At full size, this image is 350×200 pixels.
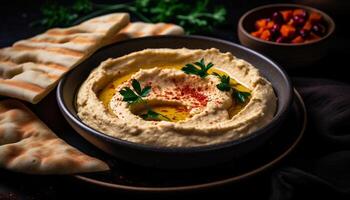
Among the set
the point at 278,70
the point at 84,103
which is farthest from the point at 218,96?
the point at 84,103

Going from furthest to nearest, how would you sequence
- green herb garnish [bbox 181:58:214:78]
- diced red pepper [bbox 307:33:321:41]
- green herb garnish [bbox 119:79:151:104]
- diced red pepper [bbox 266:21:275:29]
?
1. diced red pepper [bbox 266:21:275:29]
2. diced red pepper [bbox 307:33:321:41]
3. green herb garnish [bbox 181:58:214:78]
4. green herb garnish [bbox 119:79:151:104]

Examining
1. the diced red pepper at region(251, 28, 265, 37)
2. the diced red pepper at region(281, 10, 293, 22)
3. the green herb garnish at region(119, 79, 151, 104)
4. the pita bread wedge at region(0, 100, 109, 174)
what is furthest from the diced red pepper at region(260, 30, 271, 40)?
the pita bread wedge at region(0, 100, 109, 174)

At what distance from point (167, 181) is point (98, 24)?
1.90m

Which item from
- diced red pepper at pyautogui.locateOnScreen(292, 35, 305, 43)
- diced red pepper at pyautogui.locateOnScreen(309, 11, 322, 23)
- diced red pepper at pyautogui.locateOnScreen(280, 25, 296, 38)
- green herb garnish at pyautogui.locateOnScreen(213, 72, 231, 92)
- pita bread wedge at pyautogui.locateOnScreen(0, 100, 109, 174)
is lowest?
diced red pepper at pyautogui.locateOnScreen(292, 35, 305, 43)

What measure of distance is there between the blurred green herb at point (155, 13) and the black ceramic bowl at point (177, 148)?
1.00 metres

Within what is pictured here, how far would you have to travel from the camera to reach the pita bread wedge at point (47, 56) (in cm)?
361

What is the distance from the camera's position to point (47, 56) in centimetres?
399

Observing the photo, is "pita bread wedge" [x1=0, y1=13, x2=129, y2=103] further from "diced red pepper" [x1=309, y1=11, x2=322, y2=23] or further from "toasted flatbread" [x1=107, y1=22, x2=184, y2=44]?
"diced red pepper" [x1=309, y1=11, x2=322, y2=23]

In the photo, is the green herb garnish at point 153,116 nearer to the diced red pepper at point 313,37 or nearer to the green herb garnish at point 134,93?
the green herb garnish at point 134,93

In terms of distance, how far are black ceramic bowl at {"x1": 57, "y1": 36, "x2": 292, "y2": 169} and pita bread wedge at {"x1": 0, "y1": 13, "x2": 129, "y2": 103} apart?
0.10m

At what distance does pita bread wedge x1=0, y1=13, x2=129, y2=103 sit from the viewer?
3607 millimetres

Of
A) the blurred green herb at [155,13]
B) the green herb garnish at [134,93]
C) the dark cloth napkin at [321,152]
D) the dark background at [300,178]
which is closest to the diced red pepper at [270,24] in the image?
the dark background at [300,178]

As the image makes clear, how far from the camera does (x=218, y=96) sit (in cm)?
345

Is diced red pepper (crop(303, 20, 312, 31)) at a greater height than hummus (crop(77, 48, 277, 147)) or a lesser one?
lesser
